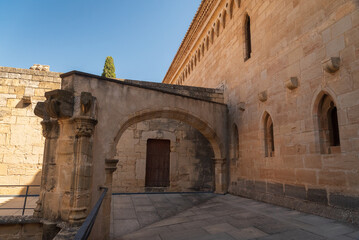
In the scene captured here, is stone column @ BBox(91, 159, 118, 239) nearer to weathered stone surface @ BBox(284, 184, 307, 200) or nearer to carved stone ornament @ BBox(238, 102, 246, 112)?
weathered stone surface @ BBox(284, 184, 307, 200)

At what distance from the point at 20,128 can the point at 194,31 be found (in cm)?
836

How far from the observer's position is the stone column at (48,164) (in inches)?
145

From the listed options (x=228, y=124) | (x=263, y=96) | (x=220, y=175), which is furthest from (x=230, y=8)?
(x=220, y=175)

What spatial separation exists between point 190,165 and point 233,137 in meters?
2.36

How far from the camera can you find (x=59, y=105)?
356 centimetres

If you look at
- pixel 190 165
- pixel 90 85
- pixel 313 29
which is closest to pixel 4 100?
pixel 90 85

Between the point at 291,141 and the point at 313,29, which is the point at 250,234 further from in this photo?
the point at 313,29

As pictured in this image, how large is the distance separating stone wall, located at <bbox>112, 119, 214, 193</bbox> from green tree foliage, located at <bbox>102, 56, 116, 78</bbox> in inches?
442

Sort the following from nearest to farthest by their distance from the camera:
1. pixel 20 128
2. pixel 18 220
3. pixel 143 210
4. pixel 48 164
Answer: pixel 48 164
pixel 18 220
pixel 143 210
pixel 20 128

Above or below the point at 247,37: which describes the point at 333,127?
below

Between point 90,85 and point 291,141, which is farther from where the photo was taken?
point 291,141

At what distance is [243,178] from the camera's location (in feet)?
21.2

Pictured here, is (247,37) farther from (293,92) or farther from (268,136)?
(268,136)

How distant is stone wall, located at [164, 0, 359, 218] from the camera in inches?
145
